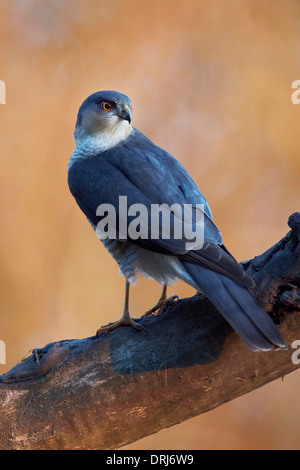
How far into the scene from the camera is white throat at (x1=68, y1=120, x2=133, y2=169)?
73.7 inches

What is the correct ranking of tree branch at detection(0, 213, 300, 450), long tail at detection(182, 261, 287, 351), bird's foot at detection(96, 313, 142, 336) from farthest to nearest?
bird's foot at detection(96, 313, 142, 336), tree branch at detection(0, 213, 300, 450), long tail at detection(182, 261, 287, 351)

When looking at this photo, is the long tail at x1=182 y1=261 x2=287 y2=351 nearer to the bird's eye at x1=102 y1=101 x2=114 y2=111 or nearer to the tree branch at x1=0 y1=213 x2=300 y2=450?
the tree branch at x1=0 y1=213 x2=300 y2=450

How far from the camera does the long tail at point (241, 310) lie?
4.03 ft

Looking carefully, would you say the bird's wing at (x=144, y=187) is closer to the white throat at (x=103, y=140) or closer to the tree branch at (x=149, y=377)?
the white throat at (x=103, y=140)

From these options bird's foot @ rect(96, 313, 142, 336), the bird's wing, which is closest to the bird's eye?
the bird's wing

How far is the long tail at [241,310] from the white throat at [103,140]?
710 millimetres

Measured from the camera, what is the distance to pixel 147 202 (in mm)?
1557

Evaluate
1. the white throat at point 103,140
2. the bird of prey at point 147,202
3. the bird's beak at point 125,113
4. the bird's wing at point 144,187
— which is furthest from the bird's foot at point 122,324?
the bird's beak at point 125,113

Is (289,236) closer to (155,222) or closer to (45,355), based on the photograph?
(155,222)

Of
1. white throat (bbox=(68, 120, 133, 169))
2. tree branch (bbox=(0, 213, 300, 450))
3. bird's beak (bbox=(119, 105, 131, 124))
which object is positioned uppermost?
bird's beak (bbox=(119, 105, 131, 124))

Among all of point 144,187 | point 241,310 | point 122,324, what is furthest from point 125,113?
point 241,310

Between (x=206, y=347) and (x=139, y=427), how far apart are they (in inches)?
11.5

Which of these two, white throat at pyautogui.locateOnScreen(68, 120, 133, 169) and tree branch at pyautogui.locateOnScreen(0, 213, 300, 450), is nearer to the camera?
tree branch at pyautogui.locateOnScreen(0, 213, 300, 450)

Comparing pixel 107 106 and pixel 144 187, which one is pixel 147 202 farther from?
pixel 107 106
